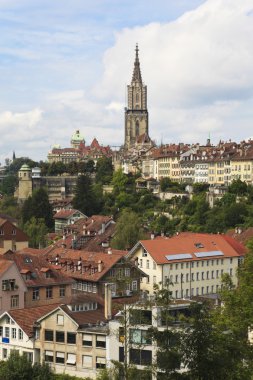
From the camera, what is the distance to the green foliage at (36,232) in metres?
111

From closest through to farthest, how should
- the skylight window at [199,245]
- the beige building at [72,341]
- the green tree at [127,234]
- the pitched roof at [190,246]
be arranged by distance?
the beige building at [72,341], the pitched roof at [190,246], the skylight window at [199,245], the green tree at [127,234]

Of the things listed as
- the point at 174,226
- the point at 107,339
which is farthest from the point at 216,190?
the point at 107,339

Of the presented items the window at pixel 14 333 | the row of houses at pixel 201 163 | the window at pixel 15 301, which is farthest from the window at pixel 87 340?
the row of houses at pixel 201 163

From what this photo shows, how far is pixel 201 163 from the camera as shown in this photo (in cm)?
13962

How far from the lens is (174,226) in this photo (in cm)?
11525

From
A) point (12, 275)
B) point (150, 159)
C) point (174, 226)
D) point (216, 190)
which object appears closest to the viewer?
point (12, 275)

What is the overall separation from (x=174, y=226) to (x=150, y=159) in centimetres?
4085

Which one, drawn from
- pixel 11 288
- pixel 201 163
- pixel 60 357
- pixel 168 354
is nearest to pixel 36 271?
pixel 11 288

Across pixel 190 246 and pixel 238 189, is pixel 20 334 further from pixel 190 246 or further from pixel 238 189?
pixel 238 189

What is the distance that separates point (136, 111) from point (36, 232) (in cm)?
8202

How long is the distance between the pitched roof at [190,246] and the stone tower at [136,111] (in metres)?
104

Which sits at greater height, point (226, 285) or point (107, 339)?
point (226, 285)

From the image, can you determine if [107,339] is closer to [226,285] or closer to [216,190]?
[226,285]

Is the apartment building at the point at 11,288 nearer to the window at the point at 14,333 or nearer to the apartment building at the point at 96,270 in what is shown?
the apartment building at the point at 96,270
